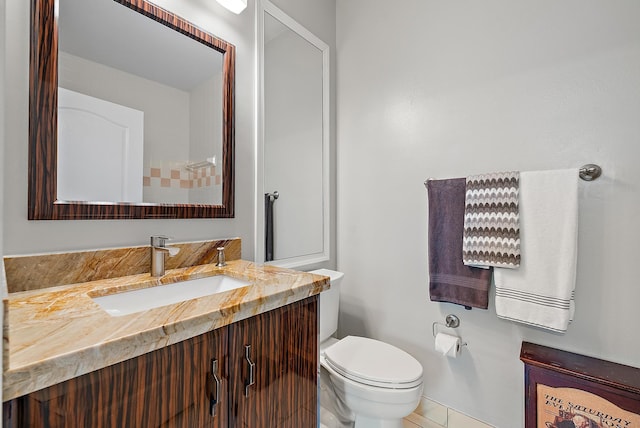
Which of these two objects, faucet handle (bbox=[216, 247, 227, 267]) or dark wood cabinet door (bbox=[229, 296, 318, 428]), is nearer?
dark wood cabinet door (bbox=[229, 296, 318, 428])

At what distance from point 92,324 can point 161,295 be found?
16.5 inches

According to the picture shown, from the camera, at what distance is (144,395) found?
24.8 inches

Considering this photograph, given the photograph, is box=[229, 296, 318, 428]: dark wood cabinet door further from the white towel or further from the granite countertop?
the white towel

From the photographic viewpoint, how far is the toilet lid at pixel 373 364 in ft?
4.08

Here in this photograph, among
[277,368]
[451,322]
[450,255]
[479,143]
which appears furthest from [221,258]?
[479,143]

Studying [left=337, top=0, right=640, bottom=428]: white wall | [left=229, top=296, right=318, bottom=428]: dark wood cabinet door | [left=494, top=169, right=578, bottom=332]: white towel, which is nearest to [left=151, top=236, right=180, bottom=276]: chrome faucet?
[left=229, top=296, right=318, bottom=428]: dark wood cabinet door

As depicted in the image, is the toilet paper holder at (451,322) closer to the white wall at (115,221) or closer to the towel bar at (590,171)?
the towel bar at (590,171)

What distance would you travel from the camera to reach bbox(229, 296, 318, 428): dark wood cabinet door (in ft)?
2.63

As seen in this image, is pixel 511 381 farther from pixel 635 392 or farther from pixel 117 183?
pixel 117 183

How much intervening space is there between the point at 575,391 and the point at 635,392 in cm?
17

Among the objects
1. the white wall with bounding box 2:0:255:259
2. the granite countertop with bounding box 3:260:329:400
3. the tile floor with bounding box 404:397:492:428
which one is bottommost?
the tile floor with bounding box 404:397:492:428

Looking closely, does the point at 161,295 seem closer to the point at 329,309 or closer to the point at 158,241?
the point at 158,241

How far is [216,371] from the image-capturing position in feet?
2.45

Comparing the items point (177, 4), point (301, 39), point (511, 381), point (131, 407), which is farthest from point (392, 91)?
point (131, 407)
